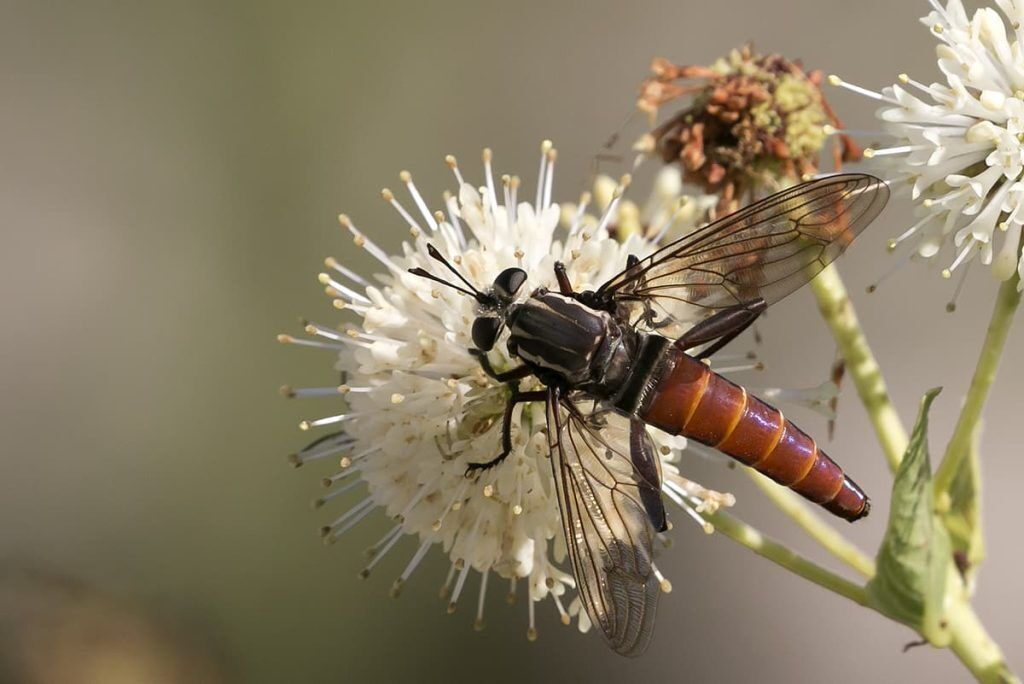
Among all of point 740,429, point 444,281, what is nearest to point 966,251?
point 740,429

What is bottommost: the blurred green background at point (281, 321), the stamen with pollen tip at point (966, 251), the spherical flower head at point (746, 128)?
the blurred green background at point (281, 321)

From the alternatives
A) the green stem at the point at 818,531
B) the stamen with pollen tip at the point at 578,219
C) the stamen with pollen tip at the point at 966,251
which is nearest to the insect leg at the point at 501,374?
the stamen with pollen tip at the point at 578,219

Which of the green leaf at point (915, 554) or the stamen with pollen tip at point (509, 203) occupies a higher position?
the stamen with pollen tip at point (509, 203)

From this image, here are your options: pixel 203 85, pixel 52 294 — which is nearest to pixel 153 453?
pixel 52 294

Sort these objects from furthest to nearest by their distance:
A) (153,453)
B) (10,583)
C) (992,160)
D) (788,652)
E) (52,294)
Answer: (52,294), (153,453), (788,652), (10,583), (992,160)

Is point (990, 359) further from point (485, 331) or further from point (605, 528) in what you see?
point (485, 331)

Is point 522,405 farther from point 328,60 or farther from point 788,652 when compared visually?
point 328,60

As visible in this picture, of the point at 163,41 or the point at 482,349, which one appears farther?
the point at 163,41

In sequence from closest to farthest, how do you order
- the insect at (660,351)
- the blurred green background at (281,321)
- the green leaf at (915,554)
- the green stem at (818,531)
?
the green leaf at (915,554)
the insect at (660,351)
the green stem at (818,531)
the blurred green background at (281,321)

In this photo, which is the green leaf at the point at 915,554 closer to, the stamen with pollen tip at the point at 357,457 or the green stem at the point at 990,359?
the green stem at the point at 990,359
